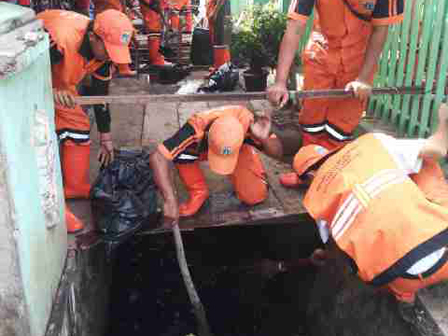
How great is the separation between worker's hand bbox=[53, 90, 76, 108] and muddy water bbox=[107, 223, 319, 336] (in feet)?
4.95

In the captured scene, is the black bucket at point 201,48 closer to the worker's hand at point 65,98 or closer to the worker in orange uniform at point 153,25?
the worker in orange uniform at point 153,25

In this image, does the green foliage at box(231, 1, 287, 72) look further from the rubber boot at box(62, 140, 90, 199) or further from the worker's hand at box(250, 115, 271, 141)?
the rubber boot at box(62, 140, 90, 199)

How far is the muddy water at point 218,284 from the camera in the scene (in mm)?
3930

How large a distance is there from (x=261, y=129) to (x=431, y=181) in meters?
1.44

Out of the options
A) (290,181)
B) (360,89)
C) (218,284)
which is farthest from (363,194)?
(218,284)

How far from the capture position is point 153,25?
7.34 m

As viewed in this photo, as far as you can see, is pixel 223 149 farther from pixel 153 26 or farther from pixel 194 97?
pixel 153 26

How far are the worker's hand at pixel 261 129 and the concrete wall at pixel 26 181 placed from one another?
1503 millimetres

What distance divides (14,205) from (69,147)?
1942 millimetres

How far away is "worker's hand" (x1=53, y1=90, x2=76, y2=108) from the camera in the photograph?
3408mm

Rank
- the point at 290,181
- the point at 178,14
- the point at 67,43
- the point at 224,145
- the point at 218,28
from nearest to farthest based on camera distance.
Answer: the point at 224,145 → the point at 67,43 → the point at 290,181 → the point at 218,28 → the point at 178,14

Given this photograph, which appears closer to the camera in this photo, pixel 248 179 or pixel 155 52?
pixel 248 179

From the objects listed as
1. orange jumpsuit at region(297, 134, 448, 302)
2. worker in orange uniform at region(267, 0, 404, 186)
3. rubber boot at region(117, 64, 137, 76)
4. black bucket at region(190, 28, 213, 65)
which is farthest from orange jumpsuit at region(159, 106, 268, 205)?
black bucket at region(190, 28, 213, 65)

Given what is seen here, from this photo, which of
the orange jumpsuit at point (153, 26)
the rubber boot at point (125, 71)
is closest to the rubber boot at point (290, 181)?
the rubber boot at point (125, 71)
